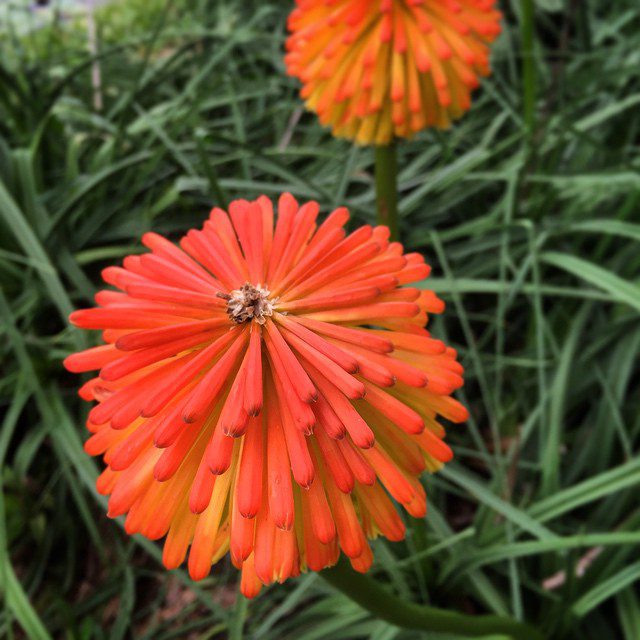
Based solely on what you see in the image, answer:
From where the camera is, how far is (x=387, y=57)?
1.33 meters

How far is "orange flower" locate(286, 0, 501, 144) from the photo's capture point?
1.28 meters

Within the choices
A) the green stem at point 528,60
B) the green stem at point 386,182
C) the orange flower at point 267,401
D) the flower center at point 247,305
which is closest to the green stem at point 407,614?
the orange flower at point 267,401

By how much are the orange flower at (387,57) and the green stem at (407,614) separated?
87 centimetres

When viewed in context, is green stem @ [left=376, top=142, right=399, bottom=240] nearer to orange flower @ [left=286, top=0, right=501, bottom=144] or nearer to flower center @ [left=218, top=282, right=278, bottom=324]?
orange flower @ [left=286, top=0, right=501, bottom=144]

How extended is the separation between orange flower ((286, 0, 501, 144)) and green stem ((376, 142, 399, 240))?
44 mm

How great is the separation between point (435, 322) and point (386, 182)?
0.51 meters

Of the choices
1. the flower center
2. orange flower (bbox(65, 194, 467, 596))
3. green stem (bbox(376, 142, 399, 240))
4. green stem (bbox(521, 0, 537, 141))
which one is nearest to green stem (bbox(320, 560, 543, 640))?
orange flower (bbox(65, 194, 467, 596))

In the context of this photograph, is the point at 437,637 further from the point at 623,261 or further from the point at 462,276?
the point at 623,261

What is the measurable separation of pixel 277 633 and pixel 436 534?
0.39m

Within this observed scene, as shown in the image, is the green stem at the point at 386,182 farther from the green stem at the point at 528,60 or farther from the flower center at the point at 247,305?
the flower center at the point at 247,305

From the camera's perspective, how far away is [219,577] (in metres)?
1.58

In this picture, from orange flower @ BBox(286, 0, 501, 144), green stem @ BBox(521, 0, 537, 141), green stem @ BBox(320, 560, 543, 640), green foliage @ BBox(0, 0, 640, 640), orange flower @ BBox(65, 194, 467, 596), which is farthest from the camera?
green stem @ BBox(521, 0, 537, 141)

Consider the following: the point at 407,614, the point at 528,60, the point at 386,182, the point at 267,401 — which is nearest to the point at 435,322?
the point at 386,182

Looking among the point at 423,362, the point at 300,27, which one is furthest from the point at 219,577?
the point at 300,27
